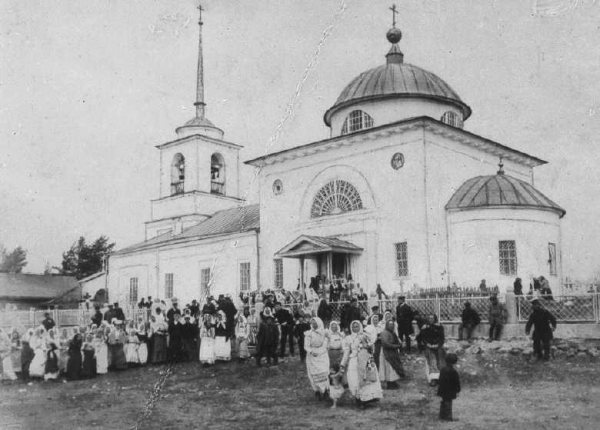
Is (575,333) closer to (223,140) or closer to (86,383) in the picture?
(86,383)

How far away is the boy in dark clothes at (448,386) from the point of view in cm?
1093

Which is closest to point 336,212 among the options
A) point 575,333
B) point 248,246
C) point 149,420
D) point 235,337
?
point 248,246

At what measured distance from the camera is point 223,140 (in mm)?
44469

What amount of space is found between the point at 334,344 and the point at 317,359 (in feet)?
2.10

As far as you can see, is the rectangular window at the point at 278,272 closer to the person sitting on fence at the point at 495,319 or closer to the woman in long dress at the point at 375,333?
the person sitting on fence at the point at 495,319

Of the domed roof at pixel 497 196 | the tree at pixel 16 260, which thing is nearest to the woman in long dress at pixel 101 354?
the domed roof at pixel 497 196

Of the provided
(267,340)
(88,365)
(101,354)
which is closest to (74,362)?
(88,365)

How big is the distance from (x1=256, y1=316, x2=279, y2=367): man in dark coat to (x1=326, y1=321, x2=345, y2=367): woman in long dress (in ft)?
11.0

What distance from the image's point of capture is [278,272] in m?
30.7

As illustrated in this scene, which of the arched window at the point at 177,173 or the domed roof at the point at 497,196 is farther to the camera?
the arched window at the point at 177,173

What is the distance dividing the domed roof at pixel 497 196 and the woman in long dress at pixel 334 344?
39.9 feet

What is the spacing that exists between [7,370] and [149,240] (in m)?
24.4

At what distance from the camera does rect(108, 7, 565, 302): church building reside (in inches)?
968

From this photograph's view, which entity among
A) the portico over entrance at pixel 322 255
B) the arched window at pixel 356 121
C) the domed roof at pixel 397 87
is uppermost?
the domed roof at pixel 397 87
